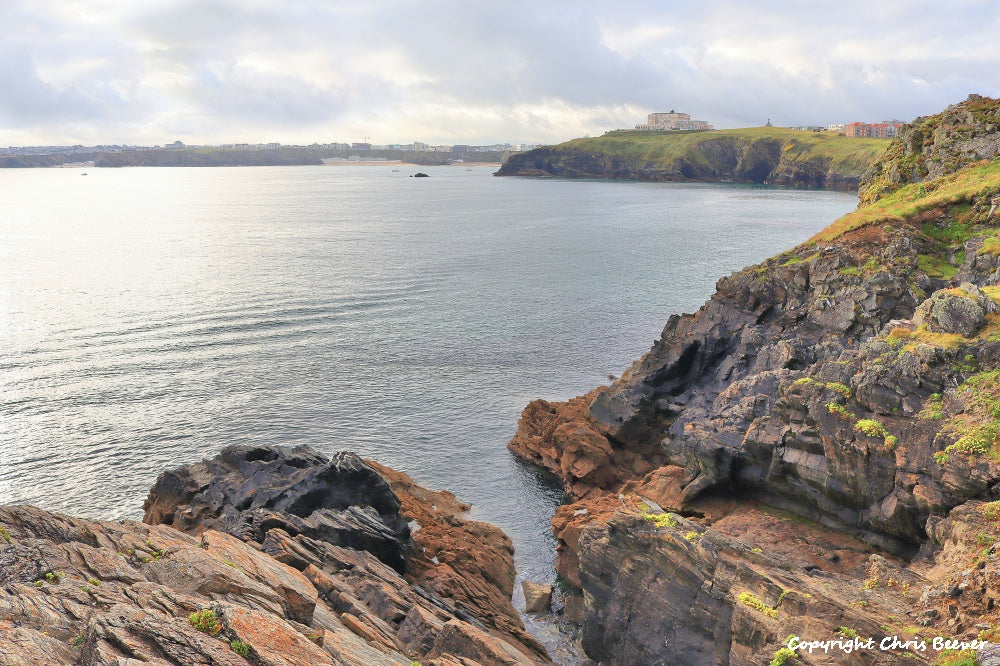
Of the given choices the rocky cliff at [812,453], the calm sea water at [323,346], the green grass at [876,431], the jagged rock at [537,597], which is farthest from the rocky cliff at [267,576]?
the green grass at [876,431]

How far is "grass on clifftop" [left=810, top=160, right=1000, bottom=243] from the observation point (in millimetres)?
49344

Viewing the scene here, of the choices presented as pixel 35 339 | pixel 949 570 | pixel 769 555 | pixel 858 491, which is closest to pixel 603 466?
pixel 858 491

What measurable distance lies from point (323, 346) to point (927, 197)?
56.4m

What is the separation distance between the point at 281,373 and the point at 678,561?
46971mm

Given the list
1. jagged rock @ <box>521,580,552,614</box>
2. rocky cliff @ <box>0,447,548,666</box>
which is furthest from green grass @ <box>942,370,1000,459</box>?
jagged rock @ <box>521,580,552,614</box>

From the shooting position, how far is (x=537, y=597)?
120ft

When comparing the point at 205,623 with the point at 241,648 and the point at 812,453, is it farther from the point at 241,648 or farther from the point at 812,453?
the point at 812,453

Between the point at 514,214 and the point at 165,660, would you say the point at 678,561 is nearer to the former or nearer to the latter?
the point at 165,660

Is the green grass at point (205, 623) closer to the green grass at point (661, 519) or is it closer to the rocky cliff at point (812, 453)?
the rocky cliff at point (812, 453)

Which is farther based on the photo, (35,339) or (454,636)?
(35,339)

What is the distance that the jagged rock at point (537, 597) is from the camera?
3628 cm

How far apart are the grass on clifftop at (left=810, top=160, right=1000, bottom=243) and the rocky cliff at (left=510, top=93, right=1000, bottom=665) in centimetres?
20

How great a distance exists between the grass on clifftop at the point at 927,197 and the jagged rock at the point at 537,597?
33.2 m

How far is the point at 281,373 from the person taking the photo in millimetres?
65125
